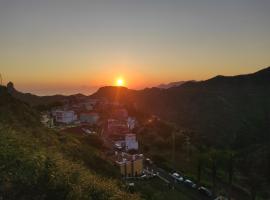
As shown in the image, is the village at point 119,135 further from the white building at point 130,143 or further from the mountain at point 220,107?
the mountain at point 220,107

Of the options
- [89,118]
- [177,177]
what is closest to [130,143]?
[177,177]

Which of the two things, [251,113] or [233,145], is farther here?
[251,113]

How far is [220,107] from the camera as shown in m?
88.2

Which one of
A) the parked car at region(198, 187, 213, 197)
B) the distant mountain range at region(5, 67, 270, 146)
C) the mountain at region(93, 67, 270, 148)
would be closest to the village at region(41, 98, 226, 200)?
the parked car at region(198, 187, 213, 197)

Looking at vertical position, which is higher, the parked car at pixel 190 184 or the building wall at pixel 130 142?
the building wall at pixel 130 142

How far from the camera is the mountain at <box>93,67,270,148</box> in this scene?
72.1 m

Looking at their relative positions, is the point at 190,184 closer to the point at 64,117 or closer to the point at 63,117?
the point at 63,117

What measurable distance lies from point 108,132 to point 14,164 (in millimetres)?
44087

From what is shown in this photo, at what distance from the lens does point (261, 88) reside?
110m

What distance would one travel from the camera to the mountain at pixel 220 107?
72.1 m

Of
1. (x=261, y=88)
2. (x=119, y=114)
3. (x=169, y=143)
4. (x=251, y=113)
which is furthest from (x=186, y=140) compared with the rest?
(x=261, y=88)

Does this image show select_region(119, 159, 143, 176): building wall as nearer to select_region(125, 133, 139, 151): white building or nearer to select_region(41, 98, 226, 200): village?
select_region(41, 98, 226, 200): village

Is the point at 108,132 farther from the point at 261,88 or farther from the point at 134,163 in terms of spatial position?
the point at 261,88

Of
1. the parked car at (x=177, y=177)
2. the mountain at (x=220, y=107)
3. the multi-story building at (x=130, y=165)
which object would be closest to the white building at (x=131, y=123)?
the mountain at (x=220, y=107)
